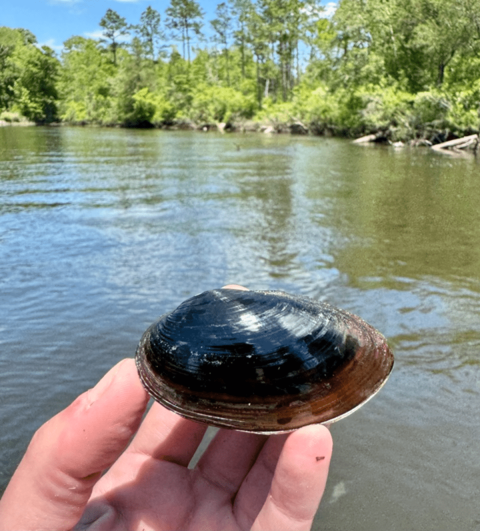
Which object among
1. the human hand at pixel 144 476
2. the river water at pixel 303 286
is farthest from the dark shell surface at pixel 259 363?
the river water at pixel 303 286

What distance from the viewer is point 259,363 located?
1.54m

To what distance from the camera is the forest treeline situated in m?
32.7

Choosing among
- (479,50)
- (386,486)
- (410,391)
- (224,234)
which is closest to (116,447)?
(386,486)

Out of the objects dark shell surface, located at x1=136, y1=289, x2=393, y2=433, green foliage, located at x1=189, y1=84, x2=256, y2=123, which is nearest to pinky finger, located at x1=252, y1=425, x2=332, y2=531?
dark shell surface, located at x1=136, y1=289, x2=393, y2=433

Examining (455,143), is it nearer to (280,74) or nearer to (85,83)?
(280,74)

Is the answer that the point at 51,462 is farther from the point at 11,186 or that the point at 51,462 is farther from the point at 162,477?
the point at 11,186

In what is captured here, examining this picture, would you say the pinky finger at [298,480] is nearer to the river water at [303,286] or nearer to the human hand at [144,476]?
the human hand at [144,476]

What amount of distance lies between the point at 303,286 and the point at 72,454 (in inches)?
163

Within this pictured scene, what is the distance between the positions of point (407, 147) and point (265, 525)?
32.1m

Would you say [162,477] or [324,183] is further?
[324,183]

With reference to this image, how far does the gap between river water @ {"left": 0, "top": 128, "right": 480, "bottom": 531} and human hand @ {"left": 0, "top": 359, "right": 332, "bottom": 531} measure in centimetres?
84

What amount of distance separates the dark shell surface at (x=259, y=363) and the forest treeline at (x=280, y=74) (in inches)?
1260

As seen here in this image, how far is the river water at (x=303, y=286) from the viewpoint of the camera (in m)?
2.44

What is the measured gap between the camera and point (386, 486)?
2312mm
